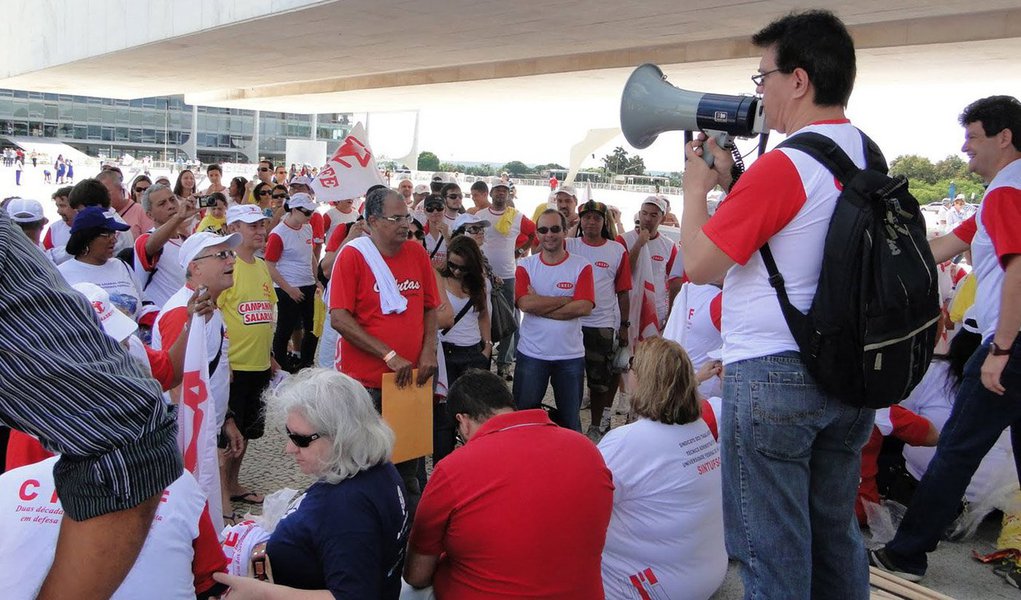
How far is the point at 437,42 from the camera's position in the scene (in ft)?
43.8

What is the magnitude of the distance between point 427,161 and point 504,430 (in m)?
96.0

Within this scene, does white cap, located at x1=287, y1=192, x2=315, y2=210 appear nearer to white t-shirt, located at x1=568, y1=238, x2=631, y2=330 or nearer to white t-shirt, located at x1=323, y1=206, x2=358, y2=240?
white t-shirt, located at x1=323, y1=206, x2=358, y2=240

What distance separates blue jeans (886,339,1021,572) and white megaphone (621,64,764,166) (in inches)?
91.1

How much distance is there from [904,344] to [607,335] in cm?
484

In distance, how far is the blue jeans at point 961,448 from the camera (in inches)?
153

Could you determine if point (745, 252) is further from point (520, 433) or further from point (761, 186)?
point (520, 433)

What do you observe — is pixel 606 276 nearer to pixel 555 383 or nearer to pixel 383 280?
pixel 555 383

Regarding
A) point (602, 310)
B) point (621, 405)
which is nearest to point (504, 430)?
point (602, 310)

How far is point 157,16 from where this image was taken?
15555 mm

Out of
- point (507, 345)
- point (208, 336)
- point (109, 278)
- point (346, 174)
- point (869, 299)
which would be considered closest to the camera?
point (869, 299)

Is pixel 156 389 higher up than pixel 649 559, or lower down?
higher up

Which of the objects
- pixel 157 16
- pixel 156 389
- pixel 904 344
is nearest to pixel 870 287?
pixel 904 344

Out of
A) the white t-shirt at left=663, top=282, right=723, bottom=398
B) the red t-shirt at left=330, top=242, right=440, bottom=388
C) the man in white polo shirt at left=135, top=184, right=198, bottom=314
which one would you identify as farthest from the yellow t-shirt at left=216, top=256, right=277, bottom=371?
the white t-shirt at left=663, top=282, right=723, bottom=398

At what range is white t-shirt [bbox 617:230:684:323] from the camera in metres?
8.27
